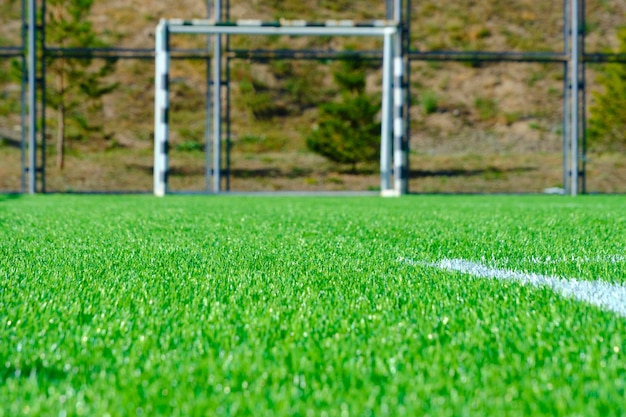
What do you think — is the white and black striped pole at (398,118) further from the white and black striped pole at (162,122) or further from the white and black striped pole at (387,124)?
the white and black striped pole at (162,122)

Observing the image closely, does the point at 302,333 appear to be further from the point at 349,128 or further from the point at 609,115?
the point at 349,128

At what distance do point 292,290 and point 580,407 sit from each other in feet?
3.21

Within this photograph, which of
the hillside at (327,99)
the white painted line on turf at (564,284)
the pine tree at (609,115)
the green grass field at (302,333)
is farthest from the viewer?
the hillside at (327,99)

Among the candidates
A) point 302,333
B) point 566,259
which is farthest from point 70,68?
point 302,333

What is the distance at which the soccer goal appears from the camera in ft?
29.0

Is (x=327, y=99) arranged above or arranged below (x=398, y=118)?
above

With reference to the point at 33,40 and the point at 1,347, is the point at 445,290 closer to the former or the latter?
the point at 1,347

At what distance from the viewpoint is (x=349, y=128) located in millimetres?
12070

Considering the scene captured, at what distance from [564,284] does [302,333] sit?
0.84 meters

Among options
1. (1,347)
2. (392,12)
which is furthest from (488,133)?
(1,347)

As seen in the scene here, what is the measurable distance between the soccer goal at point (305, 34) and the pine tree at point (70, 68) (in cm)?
270

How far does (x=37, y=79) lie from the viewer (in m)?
9.52

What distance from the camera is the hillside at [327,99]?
12.4 metres

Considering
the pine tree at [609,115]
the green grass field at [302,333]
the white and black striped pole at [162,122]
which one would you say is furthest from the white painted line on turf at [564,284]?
the pine tree at [609,115]
